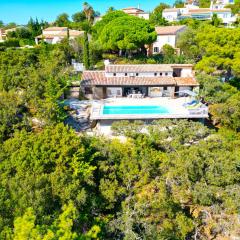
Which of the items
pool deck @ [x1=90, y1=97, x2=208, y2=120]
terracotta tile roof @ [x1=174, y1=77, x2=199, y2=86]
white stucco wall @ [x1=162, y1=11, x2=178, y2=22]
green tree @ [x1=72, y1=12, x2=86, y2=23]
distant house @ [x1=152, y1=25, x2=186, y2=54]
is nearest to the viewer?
pool deck @ [x1=90, y1=97, x2=208, y2=120]

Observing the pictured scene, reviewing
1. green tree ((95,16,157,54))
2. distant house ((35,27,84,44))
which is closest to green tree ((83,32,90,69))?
green tree ((95,16,157,54))

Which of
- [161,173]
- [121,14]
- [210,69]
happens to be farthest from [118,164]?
[121,14]

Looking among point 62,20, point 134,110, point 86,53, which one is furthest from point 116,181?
point 62,20

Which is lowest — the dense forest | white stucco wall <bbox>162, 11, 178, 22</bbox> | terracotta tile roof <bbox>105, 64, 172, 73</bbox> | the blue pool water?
the dense forest

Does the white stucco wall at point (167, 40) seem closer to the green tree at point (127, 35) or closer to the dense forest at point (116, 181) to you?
the green tree at point (127, 35)

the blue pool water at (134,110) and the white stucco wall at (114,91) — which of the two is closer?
the blue pool water at (134,110)

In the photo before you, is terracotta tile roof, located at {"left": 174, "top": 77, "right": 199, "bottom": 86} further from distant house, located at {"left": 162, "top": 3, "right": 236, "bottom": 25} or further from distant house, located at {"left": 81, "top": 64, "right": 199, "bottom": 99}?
distant house, located at {"left": 162, "top": 3, "right": 236, "bottom": 25}

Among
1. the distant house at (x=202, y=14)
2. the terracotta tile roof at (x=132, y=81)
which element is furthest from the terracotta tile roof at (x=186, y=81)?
the distant house at (x=202, y=14)

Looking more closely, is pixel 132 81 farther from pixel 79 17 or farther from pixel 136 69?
pixel 79 17
